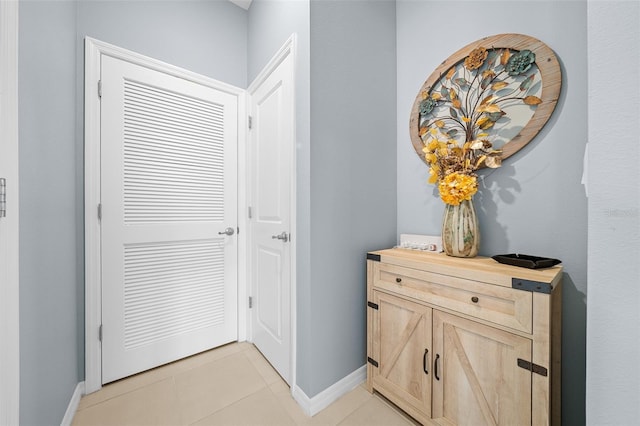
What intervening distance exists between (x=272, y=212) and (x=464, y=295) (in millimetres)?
1214

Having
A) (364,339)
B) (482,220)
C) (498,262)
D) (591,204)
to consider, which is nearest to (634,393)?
(591,204)

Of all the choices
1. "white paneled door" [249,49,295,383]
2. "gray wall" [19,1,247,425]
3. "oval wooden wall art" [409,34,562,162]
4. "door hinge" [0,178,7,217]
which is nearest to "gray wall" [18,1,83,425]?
"gray wall" [19,1,247,425]

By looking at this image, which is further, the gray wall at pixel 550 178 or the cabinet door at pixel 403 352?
the cabinet door at pixel 403 352

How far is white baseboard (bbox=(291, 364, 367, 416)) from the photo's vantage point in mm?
1365

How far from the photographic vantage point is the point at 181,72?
1812mm

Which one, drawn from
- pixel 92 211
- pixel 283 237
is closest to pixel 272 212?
pixel 283 237

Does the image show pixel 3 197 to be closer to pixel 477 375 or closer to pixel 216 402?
pixel 216 402

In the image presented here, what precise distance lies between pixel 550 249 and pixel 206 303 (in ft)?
7.12

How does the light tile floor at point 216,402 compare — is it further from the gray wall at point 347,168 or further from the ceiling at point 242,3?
the ceiling at point 242,3

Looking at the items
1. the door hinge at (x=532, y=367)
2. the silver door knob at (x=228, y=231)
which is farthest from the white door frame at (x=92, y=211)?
the door hinge at (x=532, y=367)

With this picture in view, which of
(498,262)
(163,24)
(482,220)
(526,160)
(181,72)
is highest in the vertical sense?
(163,24)

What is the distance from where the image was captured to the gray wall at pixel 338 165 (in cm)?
138

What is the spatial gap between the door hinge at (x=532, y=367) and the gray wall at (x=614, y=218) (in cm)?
36

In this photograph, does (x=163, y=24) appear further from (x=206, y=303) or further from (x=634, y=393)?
(x=634, y=393)
